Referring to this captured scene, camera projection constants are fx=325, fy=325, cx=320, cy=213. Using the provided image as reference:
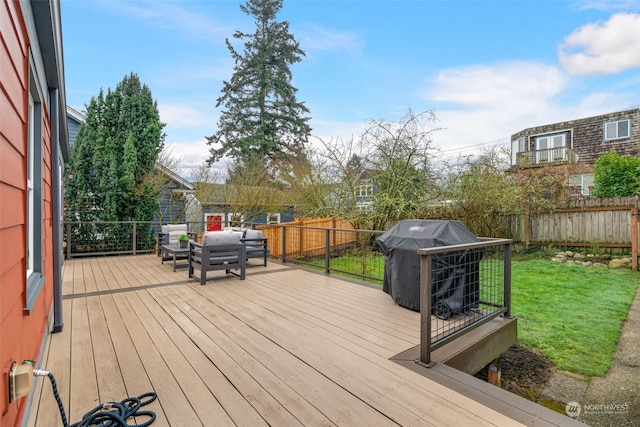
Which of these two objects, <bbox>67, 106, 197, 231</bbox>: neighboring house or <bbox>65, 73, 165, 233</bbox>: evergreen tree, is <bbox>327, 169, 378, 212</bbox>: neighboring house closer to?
<bbox>67, 106, 197, 231</bbox>: neighboring house

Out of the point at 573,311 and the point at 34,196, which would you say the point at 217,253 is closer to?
the point at 34,196

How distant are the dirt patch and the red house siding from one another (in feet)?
12.0

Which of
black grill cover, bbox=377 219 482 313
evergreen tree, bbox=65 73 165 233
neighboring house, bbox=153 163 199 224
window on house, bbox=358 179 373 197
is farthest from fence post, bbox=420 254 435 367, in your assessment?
neighboring house, bbox=153 163 199 224

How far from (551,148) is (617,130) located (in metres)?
2.57

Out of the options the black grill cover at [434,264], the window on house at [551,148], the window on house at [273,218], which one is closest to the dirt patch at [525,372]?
the black grill cover at [434,264]

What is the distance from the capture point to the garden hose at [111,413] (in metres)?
1.70

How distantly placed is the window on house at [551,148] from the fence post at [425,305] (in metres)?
16.4

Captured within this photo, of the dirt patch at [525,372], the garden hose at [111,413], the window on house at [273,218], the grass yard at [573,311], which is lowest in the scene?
the dirt patch at [525,372]

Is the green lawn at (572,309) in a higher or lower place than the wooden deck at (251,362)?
lower

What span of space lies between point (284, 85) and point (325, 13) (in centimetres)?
1195

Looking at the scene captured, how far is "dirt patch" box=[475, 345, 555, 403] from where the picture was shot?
3.02m

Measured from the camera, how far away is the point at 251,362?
2.46 m

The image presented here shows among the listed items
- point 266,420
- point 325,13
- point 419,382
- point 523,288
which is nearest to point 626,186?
point 523,288

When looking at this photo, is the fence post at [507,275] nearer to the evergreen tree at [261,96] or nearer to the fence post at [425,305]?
the fence post at [425,305]
